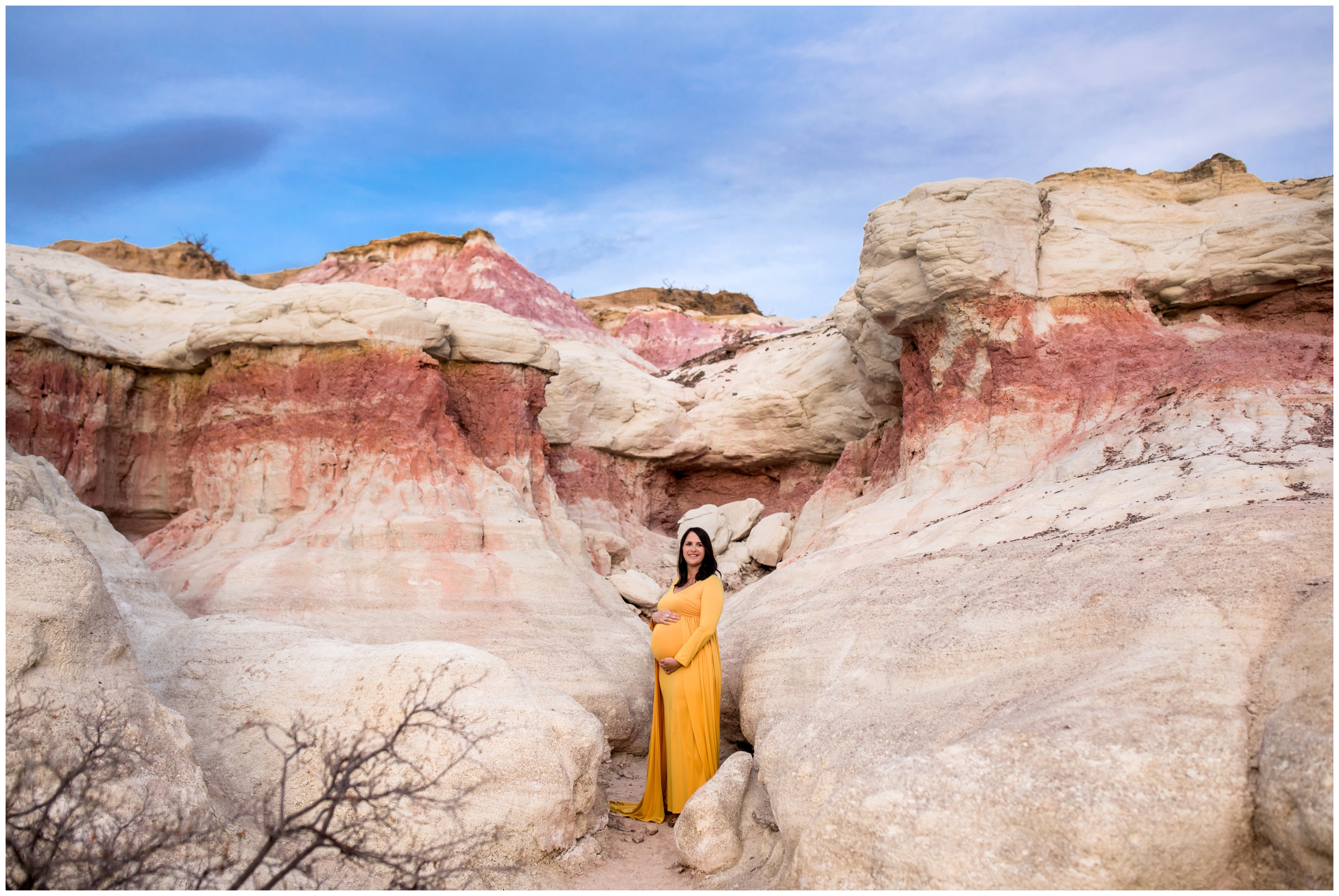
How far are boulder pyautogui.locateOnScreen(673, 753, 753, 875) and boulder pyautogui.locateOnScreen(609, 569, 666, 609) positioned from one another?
6.77 metres

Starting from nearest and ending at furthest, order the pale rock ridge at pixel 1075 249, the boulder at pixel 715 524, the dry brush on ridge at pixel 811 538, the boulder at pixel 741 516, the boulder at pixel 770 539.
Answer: the dry brush on ridge at pixel 811 538 → the pale rock ridge at pixel 1075 249 → the boulder at pixel 770 539 → the boulder at pixel 715 524 → the boulder at pixel 741 516

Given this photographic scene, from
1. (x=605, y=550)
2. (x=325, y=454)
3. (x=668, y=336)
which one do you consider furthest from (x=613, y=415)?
(x=668, y=336)

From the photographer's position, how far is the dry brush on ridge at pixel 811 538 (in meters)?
3.74

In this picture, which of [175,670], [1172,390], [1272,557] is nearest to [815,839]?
[1272,557]

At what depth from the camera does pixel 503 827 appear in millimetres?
4969

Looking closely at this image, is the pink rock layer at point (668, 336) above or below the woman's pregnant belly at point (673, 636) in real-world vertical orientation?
above

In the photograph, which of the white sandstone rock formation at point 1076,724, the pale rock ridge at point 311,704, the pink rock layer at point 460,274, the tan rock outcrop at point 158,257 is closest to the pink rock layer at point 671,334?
the pink rock layer at point 460,274

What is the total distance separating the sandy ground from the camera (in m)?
5.07

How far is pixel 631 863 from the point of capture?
5410 millimetres

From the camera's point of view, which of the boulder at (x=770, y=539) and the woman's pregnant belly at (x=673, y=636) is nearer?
the woman's pregnant belly at (x=673, y=636)

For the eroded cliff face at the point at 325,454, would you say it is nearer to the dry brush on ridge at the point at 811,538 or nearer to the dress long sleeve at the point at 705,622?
the dry brush on ridge at the point at 811,538

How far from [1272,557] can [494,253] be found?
1035 inches

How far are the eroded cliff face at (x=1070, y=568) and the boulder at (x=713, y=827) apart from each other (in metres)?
0.24

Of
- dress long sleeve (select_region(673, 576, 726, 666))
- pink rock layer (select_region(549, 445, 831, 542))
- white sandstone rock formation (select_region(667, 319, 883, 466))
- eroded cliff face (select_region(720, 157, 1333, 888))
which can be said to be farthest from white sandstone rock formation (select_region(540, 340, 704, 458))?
dress long sleeve (select_region(673, 576, 726, 666))
